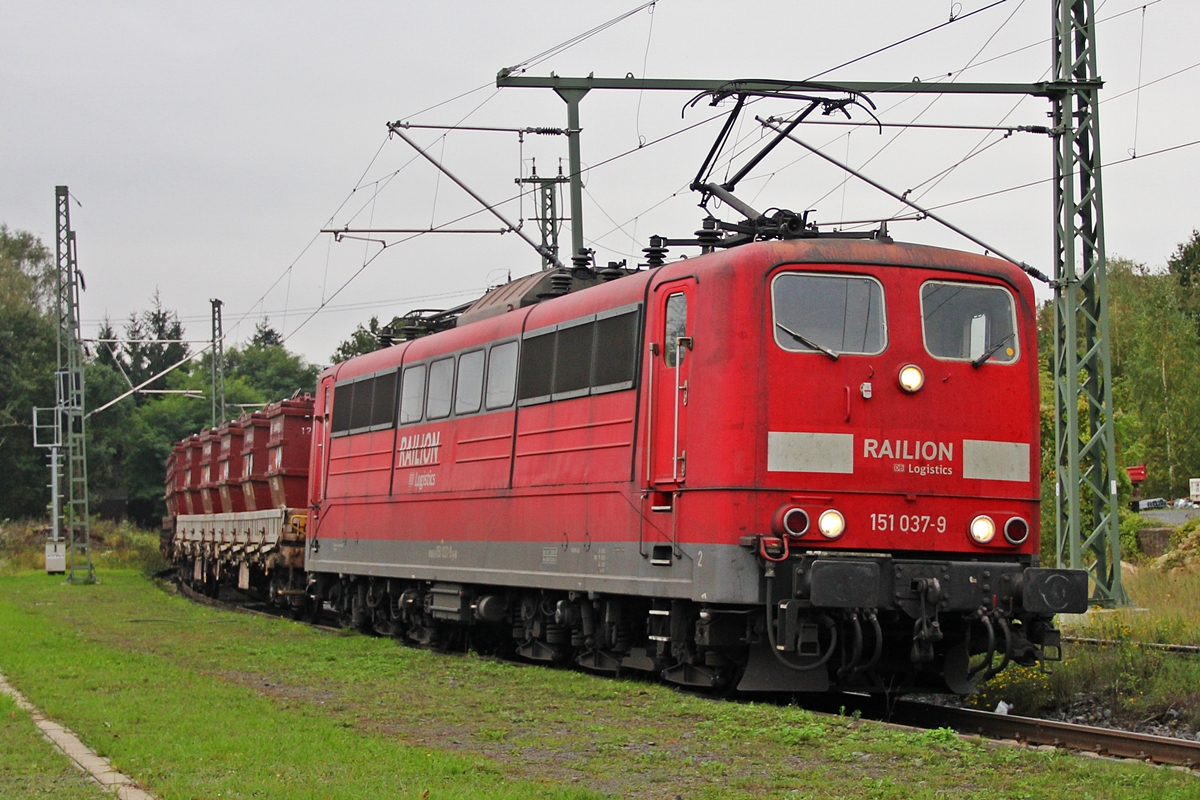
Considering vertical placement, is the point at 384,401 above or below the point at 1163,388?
below

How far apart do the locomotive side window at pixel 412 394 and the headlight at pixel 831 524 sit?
7.43 meters

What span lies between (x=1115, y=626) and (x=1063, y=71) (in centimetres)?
753

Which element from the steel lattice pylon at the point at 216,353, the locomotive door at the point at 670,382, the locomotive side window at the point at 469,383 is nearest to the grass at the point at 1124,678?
the locomotive door at the point at 670,382

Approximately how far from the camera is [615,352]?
42.3 feet

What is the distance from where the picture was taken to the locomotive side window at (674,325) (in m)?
12.0

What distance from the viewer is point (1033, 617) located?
11.5m

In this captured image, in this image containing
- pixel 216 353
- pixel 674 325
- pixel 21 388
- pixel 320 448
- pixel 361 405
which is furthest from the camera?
pixel 21 388

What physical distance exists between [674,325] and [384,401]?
747cm

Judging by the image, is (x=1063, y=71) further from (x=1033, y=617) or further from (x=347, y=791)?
(x=347, y=791)

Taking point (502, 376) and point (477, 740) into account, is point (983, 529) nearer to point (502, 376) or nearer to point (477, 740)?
point (477, 740)

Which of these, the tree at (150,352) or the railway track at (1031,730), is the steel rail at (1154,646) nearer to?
the railway track at (1031,730)

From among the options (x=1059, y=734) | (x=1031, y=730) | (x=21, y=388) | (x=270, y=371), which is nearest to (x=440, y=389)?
(x=1031, y=730)

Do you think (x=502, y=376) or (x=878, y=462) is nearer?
(x=878, y=462)

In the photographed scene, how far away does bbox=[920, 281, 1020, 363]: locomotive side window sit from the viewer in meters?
11.7
